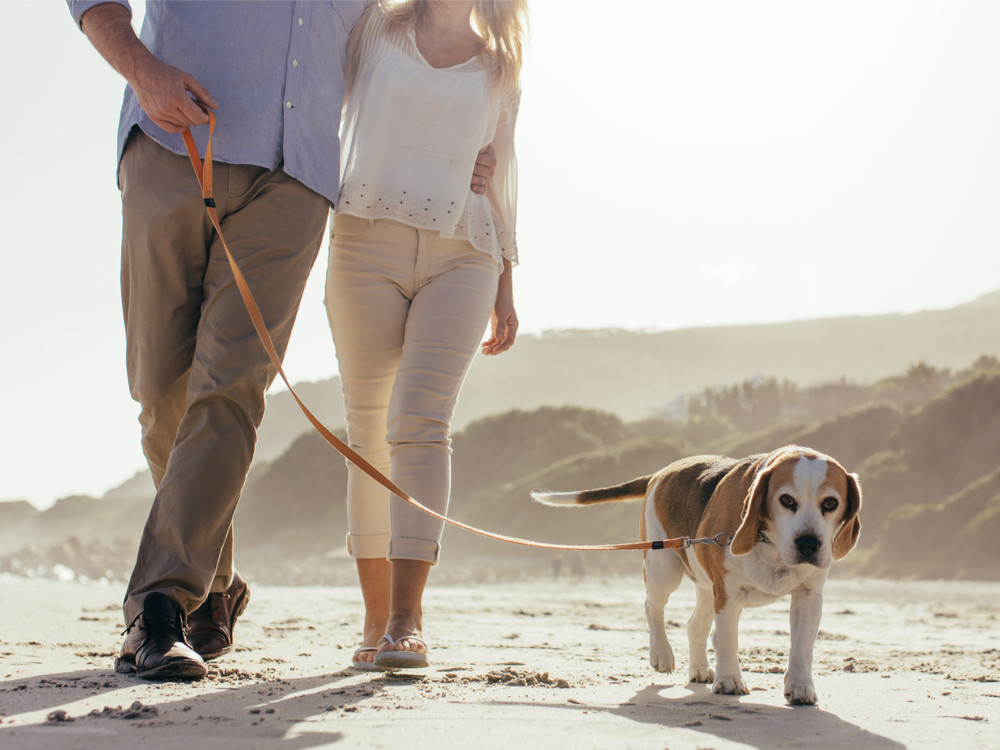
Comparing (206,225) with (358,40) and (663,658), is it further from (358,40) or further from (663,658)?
(663,658)

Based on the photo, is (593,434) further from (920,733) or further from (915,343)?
(915,343)

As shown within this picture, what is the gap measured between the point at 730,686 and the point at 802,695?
26 cm

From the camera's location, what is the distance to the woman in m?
3.08

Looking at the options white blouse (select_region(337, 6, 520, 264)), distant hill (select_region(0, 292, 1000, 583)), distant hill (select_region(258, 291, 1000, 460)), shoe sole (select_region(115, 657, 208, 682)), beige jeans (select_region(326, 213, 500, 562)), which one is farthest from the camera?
distant hill (select_region(258, 291, 1000, 460))

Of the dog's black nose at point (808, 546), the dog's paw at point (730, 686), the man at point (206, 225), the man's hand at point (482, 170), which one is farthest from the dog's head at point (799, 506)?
the man at point (206, 225)

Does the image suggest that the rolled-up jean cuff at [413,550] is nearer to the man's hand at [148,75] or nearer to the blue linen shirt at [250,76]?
the blue linen shirt at [250,76]

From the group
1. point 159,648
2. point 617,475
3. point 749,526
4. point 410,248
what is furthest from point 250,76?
point 617,475

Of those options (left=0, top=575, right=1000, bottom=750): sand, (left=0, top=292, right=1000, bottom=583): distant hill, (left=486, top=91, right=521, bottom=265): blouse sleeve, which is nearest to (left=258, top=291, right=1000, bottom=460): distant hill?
(left=0, top=292, right=1000, bottom=583): distant hill

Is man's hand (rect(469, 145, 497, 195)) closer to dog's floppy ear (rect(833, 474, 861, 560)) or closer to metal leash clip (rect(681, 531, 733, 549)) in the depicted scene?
metal leash clip (rect(681, 531, 733, 549))

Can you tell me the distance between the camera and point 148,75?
9.07 feet

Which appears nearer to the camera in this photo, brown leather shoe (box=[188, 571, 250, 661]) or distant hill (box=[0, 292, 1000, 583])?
brown leather shoe (box=[188, 571, 250, 661])

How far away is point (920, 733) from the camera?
2.10m

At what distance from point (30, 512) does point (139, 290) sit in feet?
168

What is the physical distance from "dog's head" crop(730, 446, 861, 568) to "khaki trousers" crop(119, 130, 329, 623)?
153 cm
